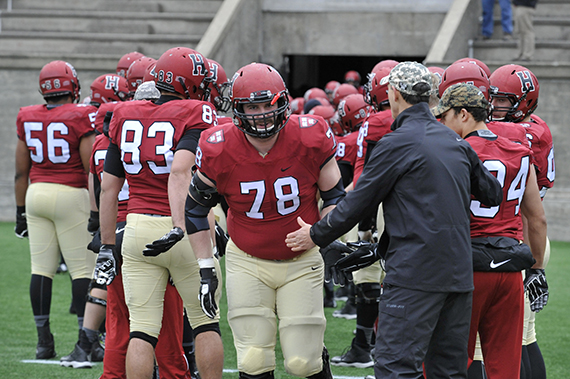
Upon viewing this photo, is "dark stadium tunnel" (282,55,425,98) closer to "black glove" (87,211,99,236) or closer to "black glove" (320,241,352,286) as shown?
"black glove" (87,211,99,236)

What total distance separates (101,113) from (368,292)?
2.29 meters

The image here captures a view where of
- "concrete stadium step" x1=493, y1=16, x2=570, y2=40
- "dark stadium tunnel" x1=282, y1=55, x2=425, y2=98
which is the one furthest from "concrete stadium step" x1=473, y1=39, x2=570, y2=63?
"dark stadium tunnel" x1=282, y1=55, x2=425, y2=98

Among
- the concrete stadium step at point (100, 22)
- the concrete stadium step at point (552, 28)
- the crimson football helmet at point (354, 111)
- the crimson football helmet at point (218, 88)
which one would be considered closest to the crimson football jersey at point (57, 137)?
the crimson football helmet at point (218, 88)

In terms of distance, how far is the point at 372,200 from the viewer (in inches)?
127

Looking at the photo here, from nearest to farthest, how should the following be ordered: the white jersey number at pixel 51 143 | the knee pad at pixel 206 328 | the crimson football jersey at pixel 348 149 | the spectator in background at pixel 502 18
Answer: the knee pad at pixel 206 328
the white jersey number at pixel 51 143
the crimson football jersey at pixel 348 149
the spectator in background at pixel 502 18

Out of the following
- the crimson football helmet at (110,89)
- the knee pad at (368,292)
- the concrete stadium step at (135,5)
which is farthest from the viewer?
the concrete stadium step at (135,5)

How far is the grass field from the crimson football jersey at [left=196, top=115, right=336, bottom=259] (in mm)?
1738

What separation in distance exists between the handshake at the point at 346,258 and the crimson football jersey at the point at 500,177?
0.51 meters

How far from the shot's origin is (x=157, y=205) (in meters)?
4.04

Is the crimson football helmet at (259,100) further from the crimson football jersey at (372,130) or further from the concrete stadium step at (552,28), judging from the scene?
the concrete stadium step at (552,28)

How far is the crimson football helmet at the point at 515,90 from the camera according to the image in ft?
14.6

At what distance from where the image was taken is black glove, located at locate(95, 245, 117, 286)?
4113 mm

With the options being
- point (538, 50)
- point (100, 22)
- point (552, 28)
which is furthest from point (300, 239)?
point (100, 22)

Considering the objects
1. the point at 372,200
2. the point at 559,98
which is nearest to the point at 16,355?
the point at 372,200
